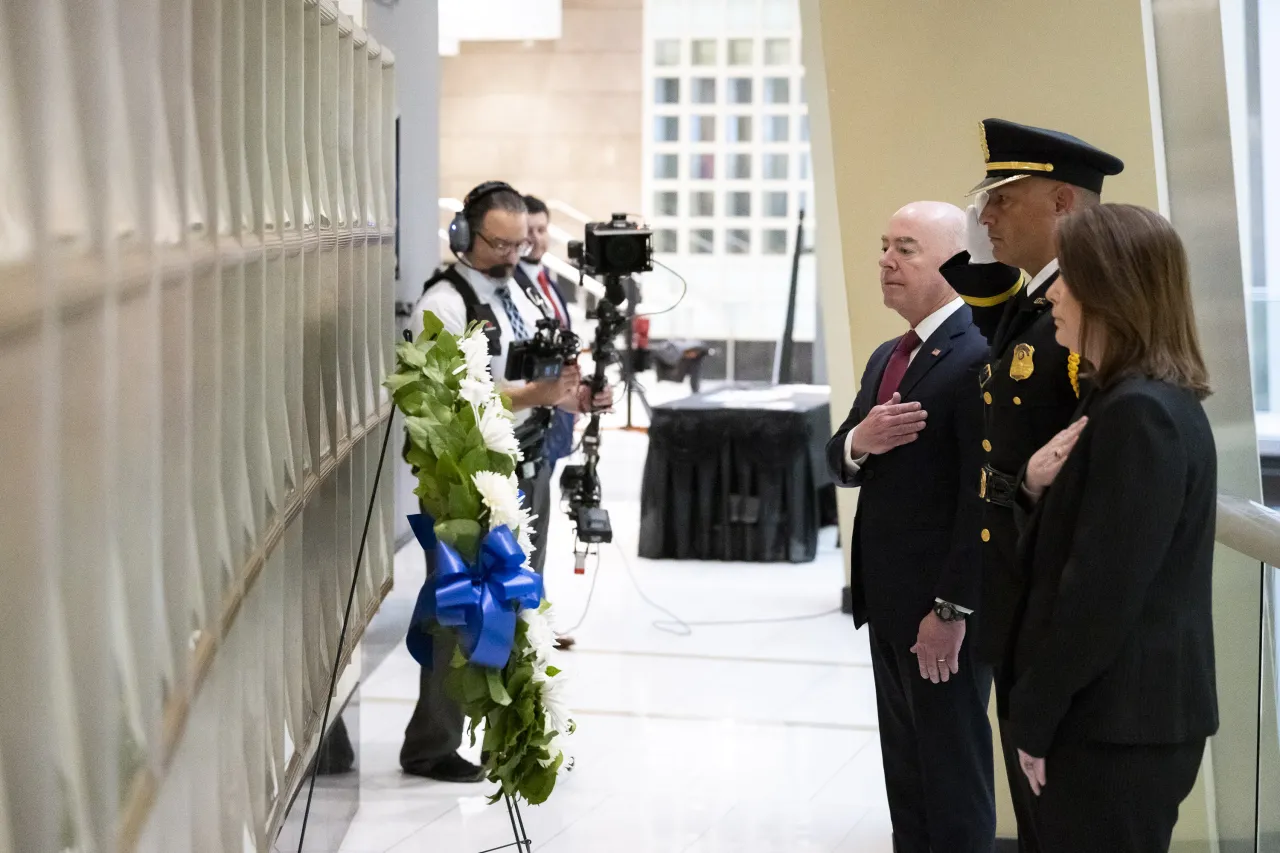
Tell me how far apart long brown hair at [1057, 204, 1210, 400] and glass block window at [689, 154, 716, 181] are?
9.81 m

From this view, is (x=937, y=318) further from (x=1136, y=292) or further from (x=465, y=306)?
(x=465, y=306)

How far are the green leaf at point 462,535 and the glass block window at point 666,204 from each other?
9587mm

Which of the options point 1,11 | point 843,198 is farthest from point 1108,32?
point 1,11

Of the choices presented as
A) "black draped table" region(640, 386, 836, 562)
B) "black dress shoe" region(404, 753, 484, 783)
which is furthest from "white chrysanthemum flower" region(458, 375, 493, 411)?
"black draped table" region(640, 386, 836, 562)

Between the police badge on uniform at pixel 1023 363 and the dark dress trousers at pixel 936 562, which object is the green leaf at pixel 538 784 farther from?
the police badge on uniform at pixel 1023 363

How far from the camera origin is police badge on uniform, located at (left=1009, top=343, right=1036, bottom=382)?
2244mm

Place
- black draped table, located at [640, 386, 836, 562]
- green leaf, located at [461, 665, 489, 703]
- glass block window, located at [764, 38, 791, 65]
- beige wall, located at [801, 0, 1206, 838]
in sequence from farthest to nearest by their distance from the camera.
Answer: glass block window, located at [764, 38, 791, 65], black draped table, located at [640, 386, 836, 562], beige wall, located at [801, 0, 1206, 838], green leaf, located at [461, 665, 489, 703]

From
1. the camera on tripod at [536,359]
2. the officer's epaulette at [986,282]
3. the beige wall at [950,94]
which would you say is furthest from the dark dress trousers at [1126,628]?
the camera on tripod at [536,359]

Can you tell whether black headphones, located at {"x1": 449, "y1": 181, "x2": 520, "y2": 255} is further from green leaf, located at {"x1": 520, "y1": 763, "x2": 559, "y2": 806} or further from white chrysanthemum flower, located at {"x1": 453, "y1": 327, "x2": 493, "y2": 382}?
green leaf, located at {"x1": 520, "y1": 763, "x2": 559, "y2": 806}

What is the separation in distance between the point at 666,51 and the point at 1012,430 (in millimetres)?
9911

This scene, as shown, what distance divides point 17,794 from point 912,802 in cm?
220

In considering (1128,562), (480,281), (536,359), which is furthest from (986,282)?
(480,281)

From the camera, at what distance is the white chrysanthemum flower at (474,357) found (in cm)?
244

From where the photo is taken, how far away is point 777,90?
11336 mm
